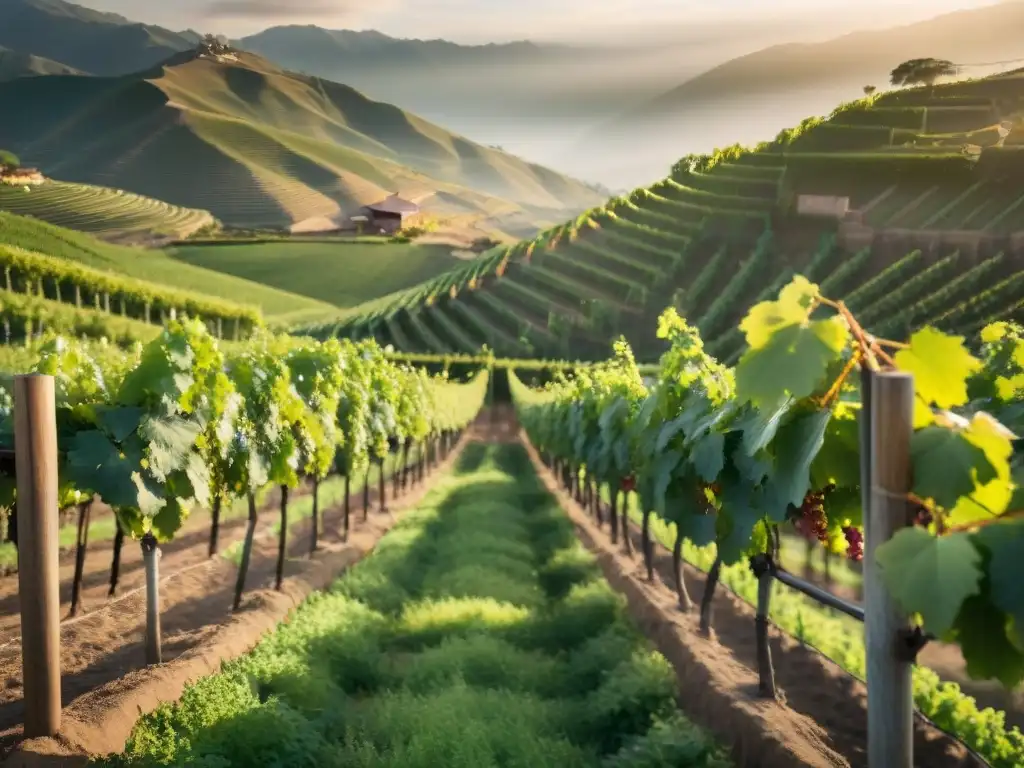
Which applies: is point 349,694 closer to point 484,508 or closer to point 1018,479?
point 1018,479

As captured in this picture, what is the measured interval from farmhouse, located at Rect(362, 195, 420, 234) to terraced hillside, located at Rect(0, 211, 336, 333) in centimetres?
3373

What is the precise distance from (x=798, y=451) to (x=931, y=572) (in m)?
0.75

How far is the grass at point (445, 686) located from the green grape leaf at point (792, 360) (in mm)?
2519

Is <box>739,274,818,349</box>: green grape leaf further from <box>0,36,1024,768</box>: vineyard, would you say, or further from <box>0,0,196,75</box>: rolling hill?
<box>0,0,196,75</box>: rolling hill

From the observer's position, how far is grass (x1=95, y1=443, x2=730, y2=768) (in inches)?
172

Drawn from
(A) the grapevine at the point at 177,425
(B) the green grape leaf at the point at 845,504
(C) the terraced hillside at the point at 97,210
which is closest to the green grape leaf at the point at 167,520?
(A) the grapevine at the point at 177,425

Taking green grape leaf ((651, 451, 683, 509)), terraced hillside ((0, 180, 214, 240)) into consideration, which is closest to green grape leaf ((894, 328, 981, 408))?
Result: green grape leaf ((651, 451, 683, 509))

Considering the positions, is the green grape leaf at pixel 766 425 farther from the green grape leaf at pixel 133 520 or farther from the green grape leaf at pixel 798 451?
the green grape leaf at pixel 133 520

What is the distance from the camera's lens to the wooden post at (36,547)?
3682mm

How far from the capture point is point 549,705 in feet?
17.6

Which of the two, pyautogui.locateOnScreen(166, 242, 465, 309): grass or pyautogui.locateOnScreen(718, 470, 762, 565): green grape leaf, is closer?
pyautogui.locateOnScreen(718, 470, 762, 565): green grape leaf

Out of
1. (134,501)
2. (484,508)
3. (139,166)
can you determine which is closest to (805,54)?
(139,166)

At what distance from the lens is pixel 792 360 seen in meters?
2.27

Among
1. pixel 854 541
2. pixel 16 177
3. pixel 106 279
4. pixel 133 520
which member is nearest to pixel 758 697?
pixel 854 541
